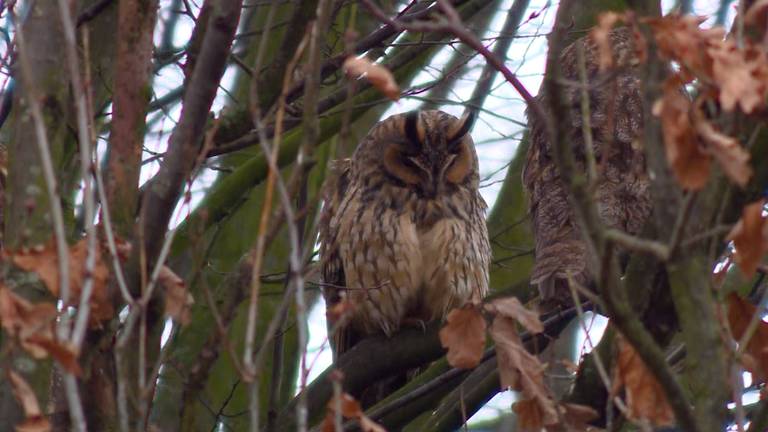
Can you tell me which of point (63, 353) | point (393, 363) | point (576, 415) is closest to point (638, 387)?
point (576, 415)

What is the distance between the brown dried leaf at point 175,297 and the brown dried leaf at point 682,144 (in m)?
1.38

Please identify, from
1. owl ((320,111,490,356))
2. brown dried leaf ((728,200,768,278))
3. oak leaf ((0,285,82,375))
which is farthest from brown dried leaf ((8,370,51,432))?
owl ((320,111,490,356))

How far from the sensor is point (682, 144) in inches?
94.0

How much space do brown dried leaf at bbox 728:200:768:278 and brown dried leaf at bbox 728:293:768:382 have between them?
87 cm

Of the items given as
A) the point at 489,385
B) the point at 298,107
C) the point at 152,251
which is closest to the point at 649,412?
the point at 152,251

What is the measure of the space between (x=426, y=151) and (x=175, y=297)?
2.78 m

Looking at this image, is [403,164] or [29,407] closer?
[29,407]

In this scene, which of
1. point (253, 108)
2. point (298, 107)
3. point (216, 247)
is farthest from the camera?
point (216, 247)

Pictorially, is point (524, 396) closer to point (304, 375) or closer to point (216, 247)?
point (304, 375)

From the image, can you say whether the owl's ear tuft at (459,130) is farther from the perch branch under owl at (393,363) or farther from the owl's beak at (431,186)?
the perch branch under owl at (393,363)

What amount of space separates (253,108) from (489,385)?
2052mm

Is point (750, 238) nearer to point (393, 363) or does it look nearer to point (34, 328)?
point (34, 328)

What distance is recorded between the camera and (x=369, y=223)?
607 centimetres

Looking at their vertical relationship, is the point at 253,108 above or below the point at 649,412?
above
